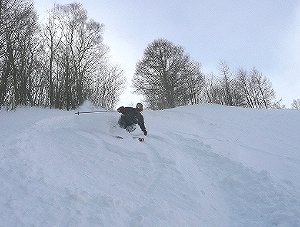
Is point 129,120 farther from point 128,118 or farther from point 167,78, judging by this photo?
point 167,78

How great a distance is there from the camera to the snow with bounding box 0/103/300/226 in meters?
6.38

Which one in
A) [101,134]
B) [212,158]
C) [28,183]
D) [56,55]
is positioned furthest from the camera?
[56,55]

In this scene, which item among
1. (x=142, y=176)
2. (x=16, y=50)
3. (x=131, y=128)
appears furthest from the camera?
(x=16, y=50)

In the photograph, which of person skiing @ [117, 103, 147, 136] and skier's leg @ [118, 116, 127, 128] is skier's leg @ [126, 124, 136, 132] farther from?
skier's leg @ [118, 116, 127, 128]

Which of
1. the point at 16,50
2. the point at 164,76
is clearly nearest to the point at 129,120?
the point at 16,50

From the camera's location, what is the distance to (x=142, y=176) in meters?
8.48

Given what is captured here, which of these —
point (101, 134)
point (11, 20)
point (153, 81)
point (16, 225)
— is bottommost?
point (16, 225)

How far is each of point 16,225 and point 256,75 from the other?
126 feet

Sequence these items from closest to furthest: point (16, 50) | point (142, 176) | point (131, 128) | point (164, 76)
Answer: point (142, 176) → point (131, 128) → point (16, 50) → point (164, 76)

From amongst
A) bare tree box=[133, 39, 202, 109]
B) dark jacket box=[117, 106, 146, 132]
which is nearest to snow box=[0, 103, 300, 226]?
dark jacket box=[117, 106, 146, 132]

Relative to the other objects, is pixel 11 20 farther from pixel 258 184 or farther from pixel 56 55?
pixel 258 184

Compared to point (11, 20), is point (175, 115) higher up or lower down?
lower down

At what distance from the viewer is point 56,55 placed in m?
25.0

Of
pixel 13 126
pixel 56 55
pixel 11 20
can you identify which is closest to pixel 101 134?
pixel 13 126
